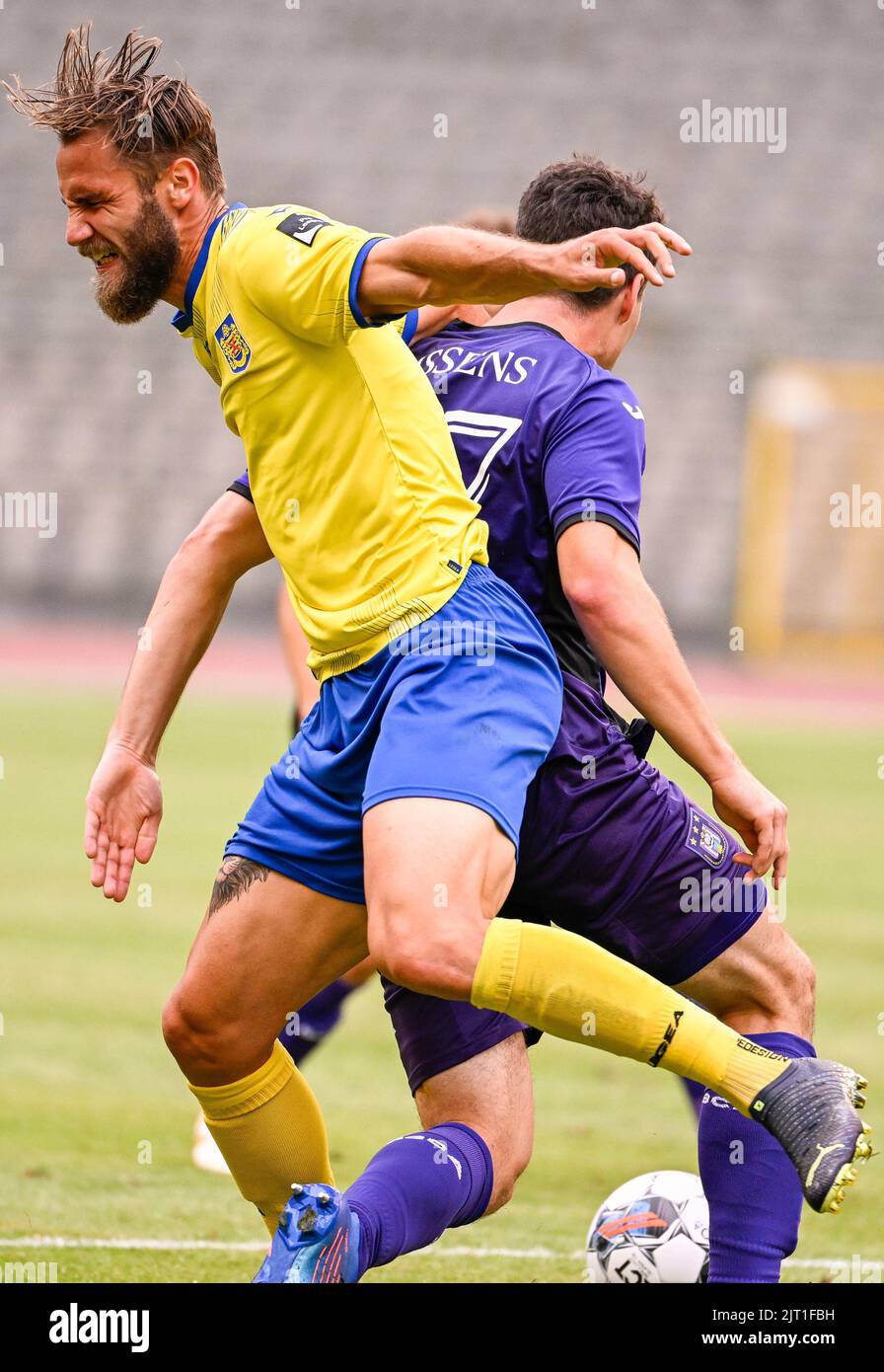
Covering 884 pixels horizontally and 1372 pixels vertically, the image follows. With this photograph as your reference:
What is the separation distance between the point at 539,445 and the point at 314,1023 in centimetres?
211

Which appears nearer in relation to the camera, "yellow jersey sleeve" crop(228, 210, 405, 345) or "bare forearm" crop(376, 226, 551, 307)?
"bare forearm" crop(376, 226, 551, 307)

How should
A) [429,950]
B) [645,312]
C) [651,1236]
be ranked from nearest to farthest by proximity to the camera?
[429,950] → [651,1236] → [645,312]

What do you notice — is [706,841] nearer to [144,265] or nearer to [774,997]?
[774,997]

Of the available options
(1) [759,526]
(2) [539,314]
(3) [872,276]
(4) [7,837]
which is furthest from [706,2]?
(2) [539,314]

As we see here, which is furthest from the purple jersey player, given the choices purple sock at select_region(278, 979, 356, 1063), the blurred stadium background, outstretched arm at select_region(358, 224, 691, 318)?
the blurred stadium background

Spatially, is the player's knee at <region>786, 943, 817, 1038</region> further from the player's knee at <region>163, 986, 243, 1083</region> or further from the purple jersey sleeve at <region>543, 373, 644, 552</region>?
the player's knee at <region>163, 986, 243, 1083</region>

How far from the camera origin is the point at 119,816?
3602mm

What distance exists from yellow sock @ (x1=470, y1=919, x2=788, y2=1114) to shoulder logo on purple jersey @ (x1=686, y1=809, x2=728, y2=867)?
40 centimetres

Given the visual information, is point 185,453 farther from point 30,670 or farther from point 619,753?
point 619,753

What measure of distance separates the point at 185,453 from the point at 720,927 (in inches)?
804

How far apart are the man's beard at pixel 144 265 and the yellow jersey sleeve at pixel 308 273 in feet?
0.80

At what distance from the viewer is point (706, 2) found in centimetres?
2480

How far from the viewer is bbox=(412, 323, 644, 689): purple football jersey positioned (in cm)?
325

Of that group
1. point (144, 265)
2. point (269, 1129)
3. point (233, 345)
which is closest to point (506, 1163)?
point (269, 1129)
